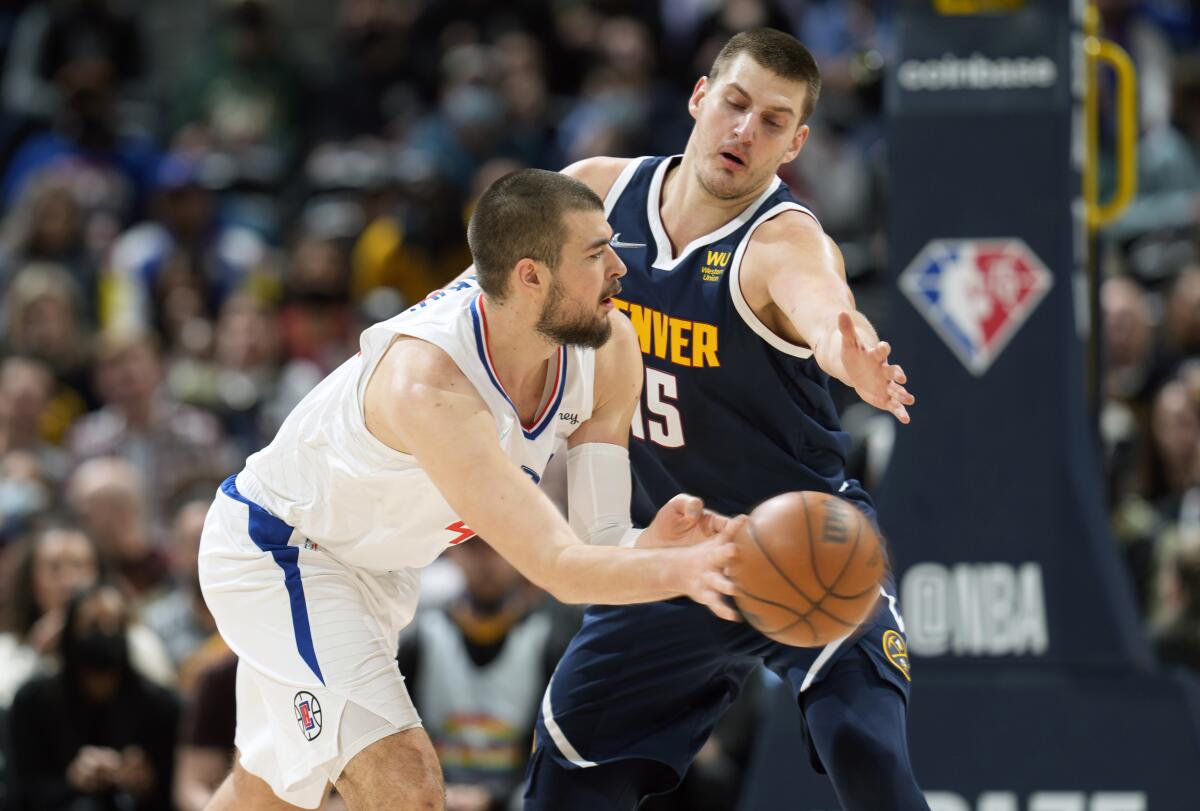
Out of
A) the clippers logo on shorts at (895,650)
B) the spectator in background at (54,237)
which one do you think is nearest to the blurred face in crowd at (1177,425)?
the clippers logo on shorts at (895,650)

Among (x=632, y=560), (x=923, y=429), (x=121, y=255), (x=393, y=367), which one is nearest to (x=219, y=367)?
(x=121, y=255)

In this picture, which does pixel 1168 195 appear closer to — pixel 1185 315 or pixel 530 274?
pixel 1185 315

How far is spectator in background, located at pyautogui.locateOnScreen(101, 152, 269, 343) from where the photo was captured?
1100 centimetres

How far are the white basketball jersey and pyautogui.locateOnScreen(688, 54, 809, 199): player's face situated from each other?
0.66 m

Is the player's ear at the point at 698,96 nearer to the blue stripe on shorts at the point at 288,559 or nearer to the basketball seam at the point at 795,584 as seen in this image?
the basketball seam at the point at 795,584

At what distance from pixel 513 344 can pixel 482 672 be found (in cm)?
347

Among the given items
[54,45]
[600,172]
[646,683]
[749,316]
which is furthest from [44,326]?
[749,316]

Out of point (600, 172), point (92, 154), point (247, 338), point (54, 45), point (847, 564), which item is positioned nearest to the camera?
point (847, 564)

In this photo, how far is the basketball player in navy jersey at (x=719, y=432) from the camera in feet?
15.4

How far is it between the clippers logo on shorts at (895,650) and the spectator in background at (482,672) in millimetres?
2811

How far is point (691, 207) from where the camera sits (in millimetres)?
5000

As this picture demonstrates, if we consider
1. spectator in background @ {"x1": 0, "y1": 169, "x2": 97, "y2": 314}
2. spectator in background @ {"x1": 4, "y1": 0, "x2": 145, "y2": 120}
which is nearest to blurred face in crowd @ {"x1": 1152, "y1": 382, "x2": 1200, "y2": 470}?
spectator in background @ {"x1": 0, "y1": 169, "x2": 97, "y2": 314}

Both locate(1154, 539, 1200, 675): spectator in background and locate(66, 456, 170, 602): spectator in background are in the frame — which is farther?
locate(66, 456, 170, 602): spectator in background

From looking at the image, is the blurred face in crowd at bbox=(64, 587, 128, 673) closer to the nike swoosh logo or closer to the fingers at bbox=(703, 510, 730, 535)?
the nike swoosh logo
